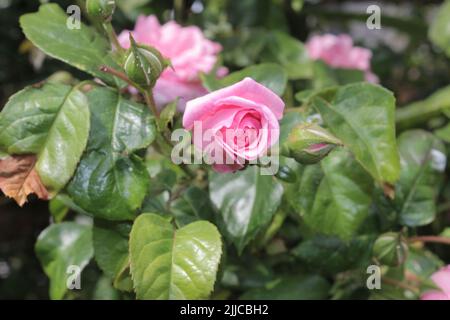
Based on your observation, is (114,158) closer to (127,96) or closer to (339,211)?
(127,96)

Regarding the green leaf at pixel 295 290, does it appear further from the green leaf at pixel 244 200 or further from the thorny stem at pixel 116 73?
the thorny stem at pixel 116 73

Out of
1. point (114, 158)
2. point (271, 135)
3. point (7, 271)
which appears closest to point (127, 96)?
point (114, 158)

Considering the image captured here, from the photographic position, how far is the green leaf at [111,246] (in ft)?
1.96

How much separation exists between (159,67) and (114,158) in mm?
99

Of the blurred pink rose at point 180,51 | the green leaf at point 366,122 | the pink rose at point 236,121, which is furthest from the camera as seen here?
the blurred pink rose at point 180,51

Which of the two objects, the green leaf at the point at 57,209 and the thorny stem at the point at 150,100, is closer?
the thorny stem at the point at 150,100

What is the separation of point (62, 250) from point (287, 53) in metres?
0.48

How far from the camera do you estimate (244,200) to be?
61 centimetres

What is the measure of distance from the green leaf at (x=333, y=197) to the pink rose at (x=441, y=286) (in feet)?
0.36

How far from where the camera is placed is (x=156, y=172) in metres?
0.67

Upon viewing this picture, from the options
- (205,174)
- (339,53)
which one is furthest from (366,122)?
(339,53)

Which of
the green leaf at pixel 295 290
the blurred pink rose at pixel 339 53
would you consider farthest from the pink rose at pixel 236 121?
the blurred pink rose at pixel 339 53

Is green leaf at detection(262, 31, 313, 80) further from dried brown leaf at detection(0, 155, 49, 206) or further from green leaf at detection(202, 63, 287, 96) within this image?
dried brown leaf at detection(0, 155, 49, 206)

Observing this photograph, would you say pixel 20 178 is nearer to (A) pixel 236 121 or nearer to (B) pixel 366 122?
(A) pixel 236 121
